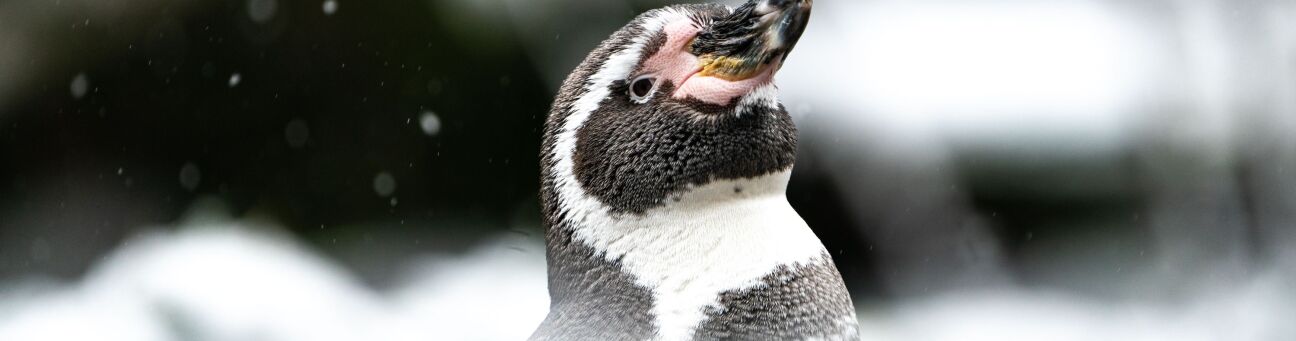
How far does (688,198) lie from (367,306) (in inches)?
69.1

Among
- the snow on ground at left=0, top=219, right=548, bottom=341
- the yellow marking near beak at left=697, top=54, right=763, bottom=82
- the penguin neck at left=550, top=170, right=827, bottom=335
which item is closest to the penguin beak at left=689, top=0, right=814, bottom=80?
the yellow marking near beak at left=697, top=54, right=763, bottom=82

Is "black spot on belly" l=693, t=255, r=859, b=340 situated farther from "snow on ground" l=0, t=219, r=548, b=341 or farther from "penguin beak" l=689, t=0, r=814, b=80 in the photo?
"snow on ground" l=0, t=219, r=548, b=341

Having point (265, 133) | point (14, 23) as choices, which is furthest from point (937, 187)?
point (14, 23)

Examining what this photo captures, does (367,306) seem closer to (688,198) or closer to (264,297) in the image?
(264,297)

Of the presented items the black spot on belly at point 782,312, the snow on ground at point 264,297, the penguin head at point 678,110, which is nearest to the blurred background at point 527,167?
the snow on ground at point 264,297

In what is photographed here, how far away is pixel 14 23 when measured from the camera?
108 inches

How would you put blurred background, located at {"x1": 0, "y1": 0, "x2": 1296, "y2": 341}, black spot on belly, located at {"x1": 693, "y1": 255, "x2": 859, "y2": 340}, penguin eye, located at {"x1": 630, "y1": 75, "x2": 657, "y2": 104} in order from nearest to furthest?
black spot on belly, located at {"x1": 693, "y1": 255, "x2": 859, "y2": 340}, penguin eye, located at {"x1": 630, "y1": 75, "x2": 657, "y2": 104}, blurred background, located at {"x1": 0, "y1": 0, "x2": 1296, "y2": 341}

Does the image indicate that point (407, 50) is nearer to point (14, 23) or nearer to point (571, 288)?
point (14, 23)

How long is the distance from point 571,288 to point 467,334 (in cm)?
152

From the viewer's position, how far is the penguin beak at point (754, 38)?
1.28 meters

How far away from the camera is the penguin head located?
4.27ft

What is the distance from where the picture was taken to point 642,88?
137 centimetres

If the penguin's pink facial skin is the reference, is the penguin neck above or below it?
below

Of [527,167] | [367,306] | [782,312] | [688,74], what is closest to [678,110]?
[688,74]
